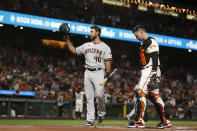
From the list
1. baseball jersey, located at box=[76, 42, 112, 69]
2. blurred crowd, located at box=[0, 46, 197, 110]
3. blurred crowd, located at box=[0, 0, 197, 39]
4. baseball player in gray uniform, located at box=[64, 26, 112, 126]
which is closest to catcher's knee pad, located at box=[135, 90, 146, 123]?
baseball player in gray uniform, located at box=[64, 26, 112, 126]

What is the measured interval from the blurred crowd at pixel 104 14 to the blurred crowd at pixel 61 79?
2.81m

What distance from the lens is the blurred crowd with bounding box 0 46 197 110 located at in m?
15.4

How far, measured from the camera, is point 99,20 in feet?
67.4

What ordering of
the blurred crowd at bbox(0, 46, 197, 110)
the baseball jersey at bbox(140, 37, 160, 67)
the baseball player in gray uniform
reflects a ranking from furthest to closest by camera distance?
the blurred crowd at bbox(0, 46, 197, 110) → the baseball player in gray uniform → the baseball jersey at bbox(140, 37, 160, 67)

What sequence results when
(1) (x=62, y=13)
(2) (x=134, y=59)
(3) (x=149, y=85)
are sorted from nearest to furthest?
(3) (x=149, y=85) < (1) (x=62, y=13) < (2) (x=134, y=59)

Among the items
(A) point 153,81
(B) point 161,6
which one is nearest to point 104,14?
(B) point 161,6

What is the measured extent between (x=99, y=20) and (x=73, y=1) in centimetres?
214

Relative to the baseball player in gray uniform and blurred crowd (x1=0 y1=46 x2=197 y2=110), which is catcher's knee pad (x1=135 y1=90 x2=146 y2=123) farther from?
blurred crowd (x1=0 y1=46 x2=197 y2=110)

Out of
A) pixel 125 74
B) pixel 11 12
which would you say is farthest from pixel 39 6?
pixel 125 74

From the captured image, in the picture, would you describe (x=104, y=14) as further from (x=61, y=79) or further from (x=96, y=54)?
(x=96, y=54)

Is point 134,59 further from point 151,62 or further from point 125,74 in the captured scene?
point 151,62

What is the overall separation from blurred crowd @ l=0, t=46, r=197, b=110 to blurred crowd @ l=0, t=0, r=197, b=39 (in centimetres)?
281

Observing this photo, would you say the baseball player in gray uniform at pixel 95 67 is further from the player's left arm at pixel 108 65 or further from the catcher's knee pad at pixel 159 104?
the catcher's knee pad at pixel 159 104

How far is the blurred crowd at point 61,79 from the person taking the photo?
608 inches
